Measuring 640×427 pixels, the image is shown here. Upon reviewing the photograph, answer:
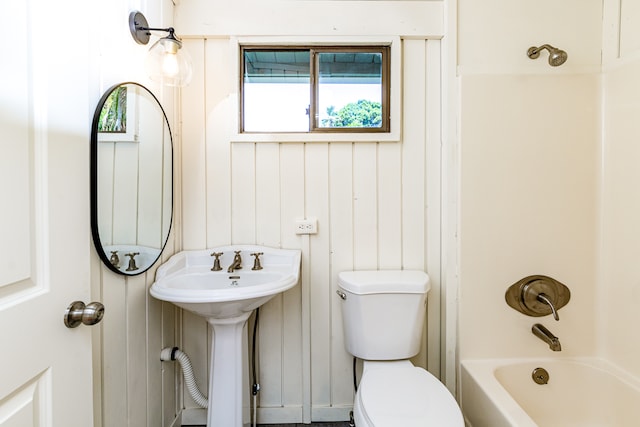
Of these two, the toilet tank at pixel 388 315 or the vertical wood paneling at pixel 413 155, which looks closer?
the toilet tank at pixel 388 315

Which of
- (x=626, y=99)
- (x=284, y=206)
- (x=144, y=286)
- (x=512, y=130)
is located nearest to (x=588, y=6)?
(x=626, y=99)

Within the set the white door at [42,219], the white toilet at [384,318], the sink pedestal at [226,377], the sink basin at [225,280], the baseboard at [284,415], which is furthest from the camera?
the baseboard at [284,415]

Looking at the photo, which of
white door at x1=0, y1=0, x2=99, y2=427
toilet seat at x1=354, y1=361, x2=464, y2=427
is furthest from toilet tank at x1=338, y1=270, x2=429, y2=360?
→ white door at x1=0, y1=0, x2=99, y2=427

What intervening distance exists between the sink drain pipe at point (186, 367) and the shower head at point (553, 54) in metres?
2.20

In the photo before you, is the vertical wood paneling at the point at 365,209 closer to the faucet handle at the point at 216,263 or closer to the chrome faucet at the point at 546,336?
the faucet handle at the point at 216,263

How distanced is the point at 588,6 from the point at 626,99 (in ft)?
1.68

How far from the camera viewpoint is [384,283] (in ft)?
4.79

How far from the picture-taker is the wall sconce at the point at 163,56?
3.94 ft

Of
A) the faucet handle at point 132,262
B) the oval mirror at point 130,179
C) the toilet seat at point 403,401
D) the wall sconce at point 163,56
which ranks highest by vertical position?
the wall sconce at point 163,56

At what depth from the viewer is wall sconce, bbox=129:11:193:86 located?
1201mm

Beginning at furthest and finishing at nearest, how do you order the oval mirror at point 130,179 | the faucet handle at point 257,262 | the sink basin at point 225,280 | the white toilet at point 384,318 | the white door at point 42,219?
the faucet handle at point 257,262 < the white toilet at point 384,318 < the sink basin at point 225,280 < the oval mirror at point 130,179 < the white door at point 42,219

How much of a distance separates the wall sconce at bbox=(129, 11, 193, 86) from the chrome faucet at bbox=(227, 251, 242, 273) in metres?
0.81

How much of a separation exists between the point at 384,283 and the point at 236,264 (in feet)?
2.38

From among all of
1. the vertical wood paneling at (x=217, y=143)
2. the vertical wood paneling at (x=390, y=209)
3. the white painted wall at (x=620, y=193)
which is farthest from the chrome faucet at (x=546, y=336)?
the vertical wood paneling at (x=217, y=143)
